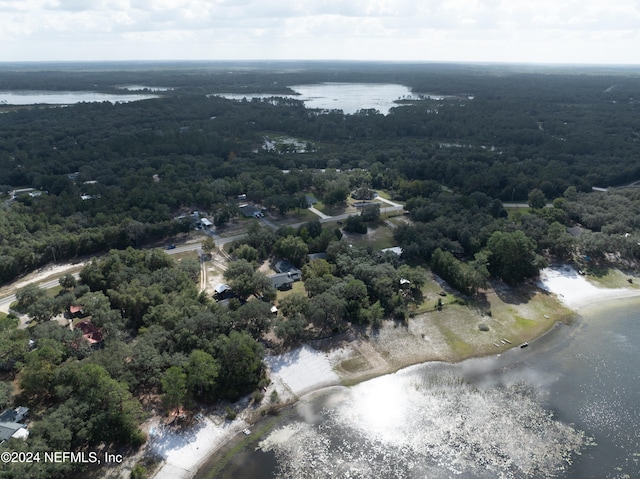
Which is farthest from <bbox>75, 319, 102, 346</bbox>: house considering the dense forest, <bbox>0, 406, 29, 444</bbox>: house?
<bbox>0, 406, 29, 444</bbox>: house

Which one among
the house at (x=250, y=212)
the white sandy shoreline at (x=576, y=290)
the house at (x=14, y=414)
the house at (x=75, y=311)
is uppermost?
the house at (x=250, y=212)

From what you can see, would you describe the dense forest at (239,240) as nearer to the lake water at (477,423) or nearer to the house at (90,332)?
the house at (90,332)

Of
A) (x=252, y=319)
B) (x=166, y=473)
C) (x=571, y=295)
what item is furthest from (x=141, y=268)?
(x=571, y=295)

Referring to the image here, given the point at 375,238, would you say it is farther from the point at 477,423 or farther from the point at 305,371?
the point at 477,423

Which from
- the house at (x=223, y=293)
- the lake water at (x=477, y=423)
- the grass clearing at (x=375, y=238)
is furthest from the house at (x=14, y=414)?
the grass clearing at (x=375, y=238)

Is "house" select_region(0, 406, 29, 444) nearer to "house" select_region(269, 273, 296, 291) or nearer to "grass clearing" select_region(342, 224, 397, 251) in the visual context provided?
"house" select_region(269, 273, 296, 291)
